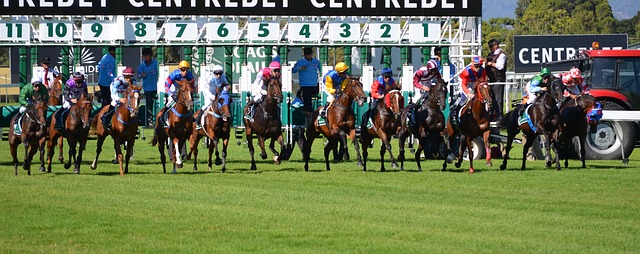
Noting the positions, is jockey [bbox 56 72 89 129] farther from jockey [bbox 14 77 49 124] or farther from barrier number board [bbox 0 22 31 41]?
barrier number board [bbox 0 22 31 41]

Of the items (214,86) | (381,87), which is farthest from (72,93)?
(381,87)

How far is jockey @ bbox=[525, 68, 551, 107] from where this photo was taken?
75.7ft

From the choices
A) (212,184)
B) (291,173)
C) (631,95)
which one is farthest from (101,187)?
(631,95)

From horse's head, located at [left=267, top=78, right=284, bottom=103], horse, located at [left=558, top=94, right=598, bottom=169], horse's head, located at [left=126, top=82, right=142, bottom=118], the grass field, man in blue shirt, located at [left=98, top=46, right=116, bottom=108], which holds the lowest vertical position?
the grass field

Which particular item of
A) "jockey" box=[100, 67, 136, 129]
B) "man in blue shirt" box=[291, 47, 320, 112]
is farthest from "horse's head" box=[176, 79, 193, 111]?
"man in blue shirt" box=[291, 47, 320, 112]

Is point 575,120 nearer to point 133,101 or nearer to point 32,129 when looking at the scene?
point 133,101

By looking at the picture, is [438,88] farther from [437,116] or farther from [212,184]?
[212,184]

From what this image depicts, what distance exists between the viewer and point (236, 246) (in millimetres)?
12906

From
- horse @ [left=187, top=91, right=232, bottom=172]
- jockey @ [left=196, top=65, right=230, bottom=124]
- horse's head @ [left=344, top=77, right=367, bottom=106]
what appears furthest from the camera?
jockey @ [left=196, top=65, right=230, bottom=124]

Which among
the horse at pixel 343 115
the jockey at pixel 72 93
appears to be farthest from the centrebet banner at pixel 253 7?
the horse at pixel 343 115

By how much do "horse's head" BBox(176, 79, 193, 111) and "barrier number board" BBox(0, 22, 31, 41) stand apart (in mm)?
8680

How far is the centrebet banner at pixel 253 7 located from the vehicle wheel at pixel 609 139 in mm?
5577

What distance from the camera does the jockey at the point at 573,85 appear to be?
77.7 feet

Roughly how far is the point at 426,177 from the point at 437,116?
6.78ft
